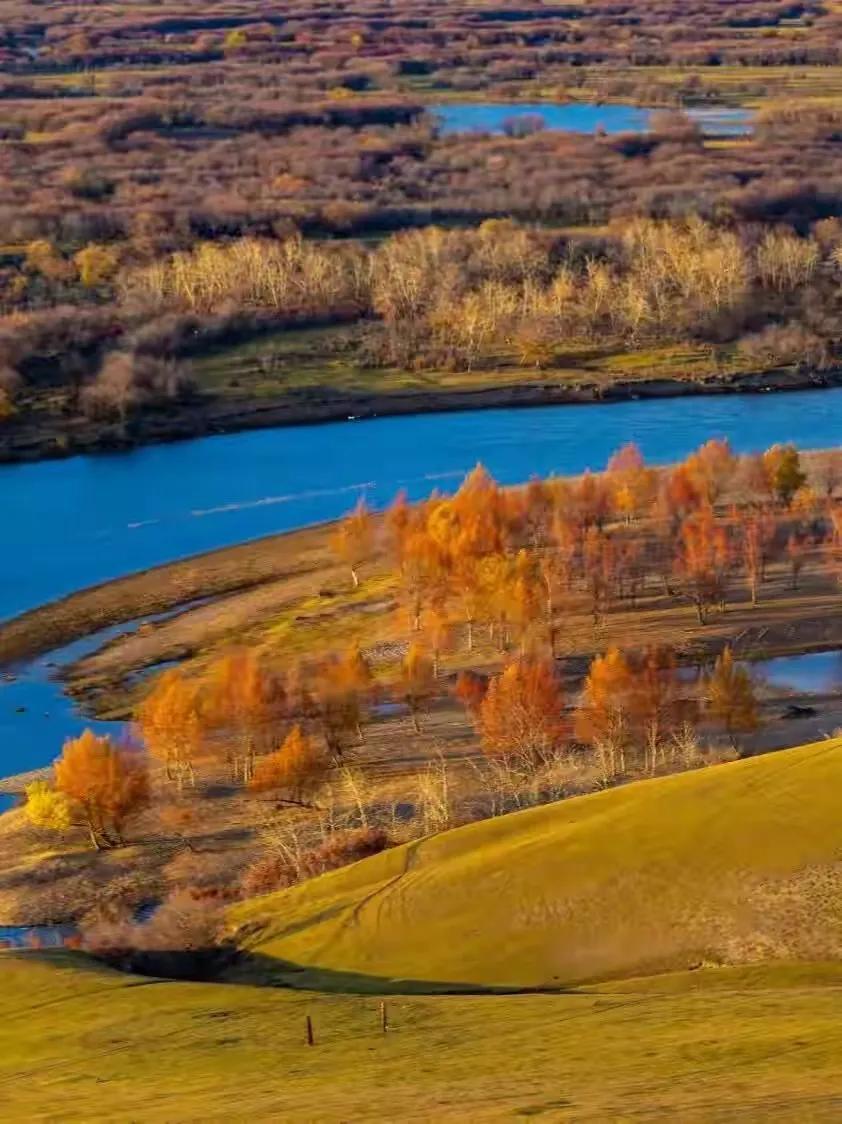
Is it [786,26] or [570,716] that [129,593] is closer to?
[570,716]

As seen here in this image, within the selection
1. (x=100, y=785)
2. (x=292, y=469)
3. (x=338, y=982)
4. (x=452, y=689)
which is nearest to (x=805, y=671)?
(x=452, y=689)

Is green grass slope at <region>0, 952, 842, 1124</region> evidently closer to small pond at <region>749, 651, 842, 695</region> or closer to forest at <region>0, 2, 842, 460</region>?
small pond at <region>749, 651, 842, 695</region>

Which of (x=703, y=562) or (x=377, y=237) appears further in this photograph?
(x=377, y=237)

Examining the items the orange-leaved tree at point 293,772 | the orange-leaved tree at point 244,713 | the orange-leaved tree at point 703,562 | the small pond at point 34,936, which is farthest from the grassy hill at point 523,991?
the orange-leaved tree at point 703,562

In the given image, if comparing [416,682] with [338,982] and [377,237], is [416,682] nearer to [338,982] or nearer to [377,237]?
[338,982]

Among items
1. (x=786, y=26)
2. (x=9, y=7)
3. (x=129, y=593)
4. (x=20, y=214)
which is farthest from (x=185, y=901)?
(x=9, y=7)

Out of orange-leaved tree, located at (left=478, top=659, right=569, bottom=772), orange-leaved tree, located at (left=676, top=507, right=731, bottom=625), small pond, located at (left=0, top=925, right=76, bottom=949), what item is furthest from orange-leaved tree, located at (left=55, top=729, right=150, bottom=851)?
orange-leaved tree, located at (left=676, top=507, right=731, bottom=625)
